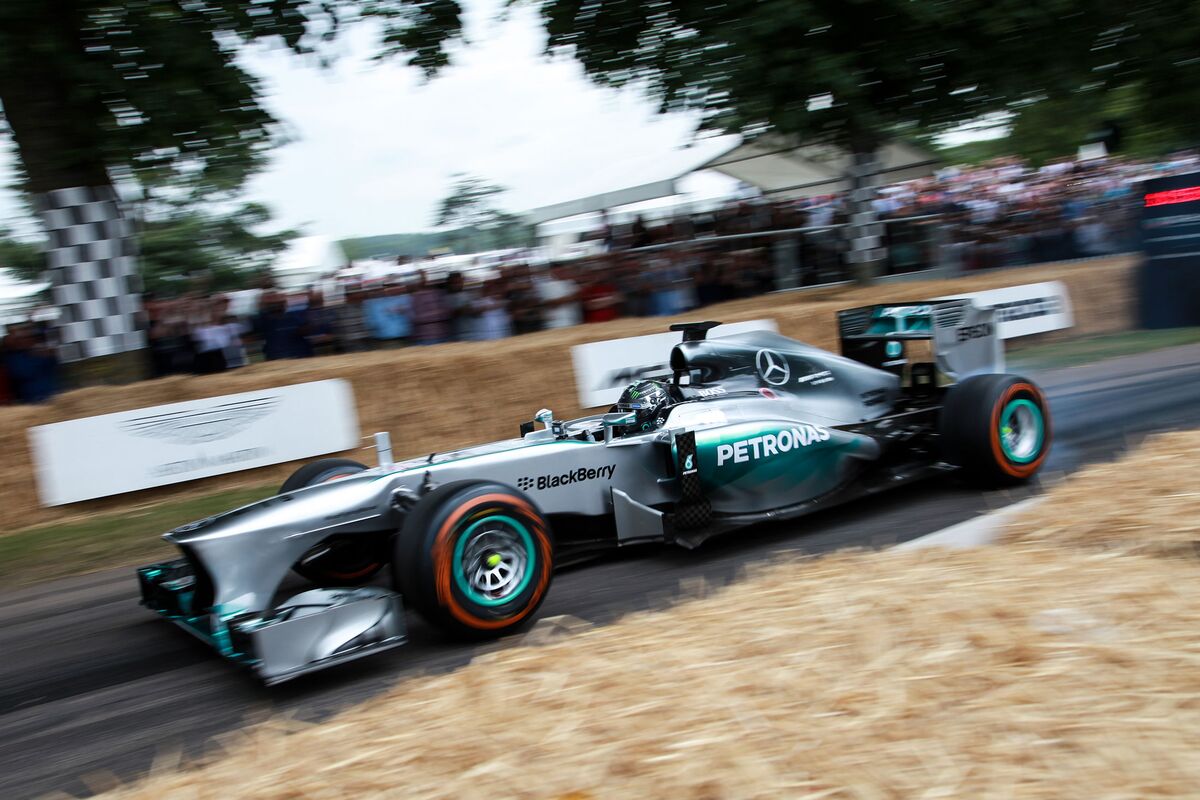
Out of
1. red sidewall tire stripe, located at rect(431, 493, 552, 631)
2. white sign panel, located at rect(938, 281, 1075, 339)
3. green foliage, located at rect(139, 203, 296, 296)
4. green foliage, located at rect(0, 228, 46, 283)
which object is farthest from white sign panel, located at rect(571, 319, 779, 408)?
green foliage, located at rect(0, 228, 46, 283)

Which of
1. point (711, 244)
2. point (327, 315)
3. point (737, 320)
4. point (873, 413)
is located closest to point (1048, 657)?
point (873, 413)

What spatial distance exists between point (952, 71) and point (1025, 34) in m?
1.00

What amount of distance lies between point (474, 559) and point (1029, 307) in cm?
1135

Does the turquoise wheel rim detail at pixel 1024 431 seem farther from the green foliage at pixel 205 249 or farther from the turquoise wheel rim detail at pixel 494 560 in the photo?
the green foliage at pixel 205 249

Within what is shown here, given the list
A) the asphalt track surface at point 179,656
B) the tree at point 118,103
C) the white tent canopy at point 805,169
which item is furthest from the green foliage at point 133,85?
the white tent canopy at point 805,169

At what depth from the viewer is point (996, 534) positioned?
4.53 metres

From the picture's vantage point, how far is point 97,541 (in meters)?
7.26

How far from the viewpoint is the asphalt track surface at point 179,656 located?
12.7ft

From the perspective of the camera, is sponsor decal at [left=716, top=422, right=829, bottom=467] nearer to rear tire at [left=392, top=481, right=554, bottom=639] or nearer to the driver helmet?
the driver helmet

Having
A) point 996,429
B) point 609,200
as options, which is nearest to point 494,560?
point 996,429

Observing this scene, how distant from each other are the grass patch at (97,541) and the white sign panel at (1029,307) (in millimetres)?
9725

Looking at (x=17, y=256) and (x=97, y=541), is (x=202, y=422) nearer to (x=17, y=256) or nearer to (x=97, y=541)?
(x=97, y=541)

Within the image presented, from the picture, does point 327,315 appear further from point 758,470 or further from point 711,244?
point 758,470

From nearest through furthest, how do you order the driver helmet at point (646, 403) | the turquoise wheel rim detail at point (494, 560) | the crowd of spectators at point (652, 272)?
1. the turquoise wheel rim detail at point (494, 560)
2. the driver helmet at point (646, 403)
3. the crowd of spectators at point (652, 272)
